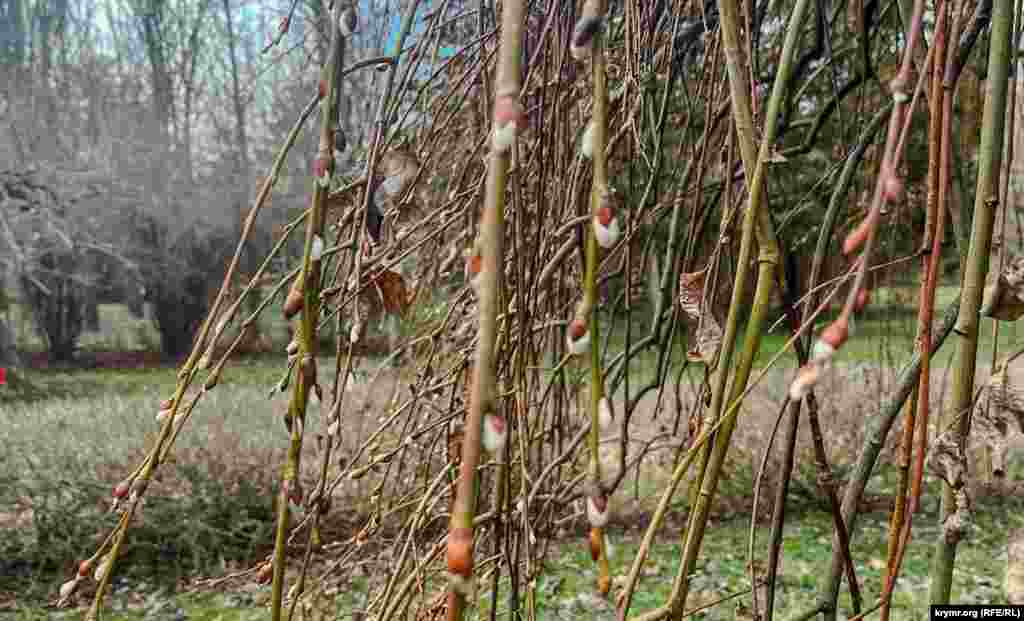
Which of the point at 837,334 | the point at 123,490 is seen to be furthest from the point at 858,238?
the point at 123,490

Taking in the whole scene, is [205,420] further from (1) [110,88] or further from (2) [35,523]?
(1) [110,88]

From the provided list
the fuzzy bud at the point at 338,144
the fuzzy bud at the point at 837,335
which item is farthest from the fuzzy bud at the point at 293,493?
the fuzzy bud at the point at 837,335

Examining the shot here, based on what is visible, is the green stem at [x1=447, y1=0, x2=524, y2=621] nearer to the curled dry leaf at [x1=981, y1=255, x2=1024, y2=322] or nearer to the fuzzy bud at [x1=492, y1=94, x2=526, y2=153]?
the fuzzy bud at [x1=492, y1=94, x2=526, y2=153]

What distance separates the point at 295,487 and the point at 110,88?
41.6ft

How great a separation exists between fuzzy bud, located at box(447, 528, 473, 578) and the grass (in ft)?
9.09

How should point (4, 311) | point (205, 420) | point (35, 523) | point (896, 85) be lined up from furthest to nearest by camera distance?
1. point (4, 311)
2. point (205, 420)
3. point (35, 523)
4. point (896, 85)

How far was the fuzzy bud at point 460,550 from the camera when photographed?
315 mm

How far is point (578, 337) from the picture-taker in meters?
0.45

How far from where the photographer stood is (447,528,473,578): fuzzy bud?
32 centimetres

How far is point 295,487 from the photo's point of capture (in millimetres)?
505

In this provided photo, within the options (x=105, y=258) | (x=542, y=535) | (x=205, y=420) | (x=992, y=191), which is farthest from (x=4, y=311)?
(x=992, y=191)

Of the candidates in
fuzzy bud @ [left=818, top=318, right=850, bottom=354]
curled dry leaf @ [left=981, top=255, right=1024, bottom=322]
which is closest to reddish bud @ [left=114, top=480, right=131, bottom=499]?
fuzzy bud @ [left=818, top=318, right=850, bottom=354]

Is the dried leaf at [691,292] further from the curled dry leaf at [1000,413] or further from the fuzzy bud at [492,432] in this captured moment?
the fuzzy bud at [492,432]

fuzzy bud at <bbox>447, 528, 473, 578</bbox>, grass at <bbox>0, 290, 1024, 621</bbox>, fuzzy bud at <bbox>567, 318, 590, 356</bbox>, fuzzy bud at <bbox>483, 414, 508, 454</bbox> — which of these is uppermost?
fuzzy bud at <bbox>567, 318, 590, 356</bbox>
